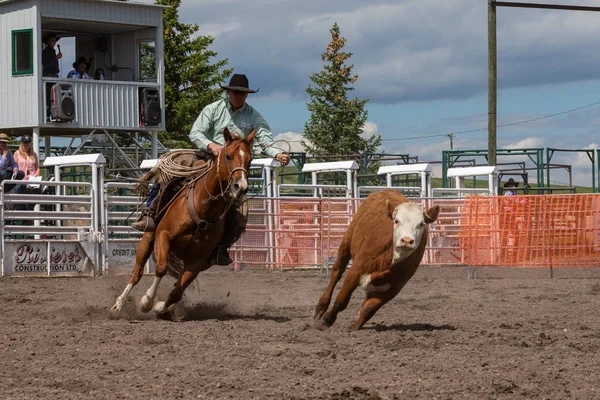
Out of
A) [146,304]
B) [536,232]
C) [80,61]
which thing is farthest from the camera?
Result: [80,61]

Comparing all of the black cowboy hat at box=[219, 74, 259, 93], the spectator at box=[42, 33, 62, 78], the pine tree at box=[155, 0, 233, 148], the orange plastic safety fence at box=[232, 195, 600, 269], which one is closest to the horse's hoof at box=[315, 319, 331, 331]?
the black cowboy hat at box=[219, 74, 259, 93]

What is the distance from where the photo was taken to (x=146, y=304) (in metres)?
9.22

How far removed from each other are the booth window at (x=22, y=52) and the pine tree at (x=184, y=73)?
13.7 m

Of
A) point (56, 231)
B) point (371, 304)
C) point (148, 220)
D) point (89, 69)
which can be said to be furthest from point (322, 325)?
point (89, 69)

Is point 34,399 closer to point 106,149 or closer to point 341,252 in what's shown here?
point 341,252

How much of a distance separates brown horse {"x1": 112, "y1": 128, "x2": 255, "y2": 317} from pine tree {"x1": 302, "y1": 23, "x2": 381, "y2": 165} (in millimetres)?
33532

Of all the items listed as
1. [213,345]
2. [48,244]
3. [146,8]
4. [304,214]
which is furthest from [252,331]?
[146,8]

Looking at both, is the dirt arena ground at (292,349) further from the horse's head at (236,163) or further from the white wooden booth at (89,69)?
the white wooden booth at (89,69)

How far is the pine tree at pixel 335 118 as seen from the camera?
4328 centimetres

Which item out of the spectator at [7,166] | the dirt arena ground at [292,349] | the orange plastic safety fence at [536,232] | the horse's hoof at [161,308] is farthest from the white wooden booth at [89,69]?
the horse's hoof at [161,308]

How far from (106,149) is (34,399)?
875 inches

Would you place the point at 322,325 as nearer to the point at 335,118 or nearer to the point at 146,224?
the point at 146,224

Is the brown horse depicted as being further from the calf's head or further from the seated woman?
the seated woman

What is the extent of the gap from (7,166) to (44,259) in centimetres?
176
